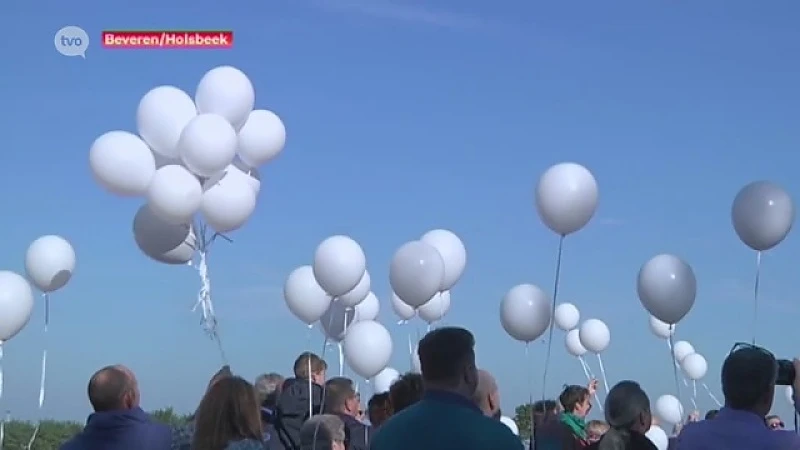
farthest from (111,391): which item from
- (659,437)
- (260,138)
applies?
(659,437)

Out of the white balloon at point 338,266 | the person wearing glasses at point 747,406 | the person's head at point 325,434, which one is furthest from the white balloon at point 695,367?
the person wearing glasses at point 747,406

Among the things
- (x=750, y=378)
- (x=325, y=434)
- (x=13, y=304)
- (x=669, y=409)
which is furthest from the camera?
(x=669, y=409)

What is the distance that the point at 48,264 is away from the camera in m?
8.43

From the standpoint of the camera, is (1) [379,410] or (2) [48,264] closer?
(1) [379,410]

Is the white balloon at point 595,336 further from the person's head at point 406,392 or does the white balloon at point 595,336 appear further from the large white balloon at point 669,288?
the person's head at point 406,392

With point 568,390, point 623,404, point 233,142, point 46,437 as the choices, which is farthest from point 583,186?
point 46,437

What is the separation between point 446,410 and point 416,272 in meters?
4.71

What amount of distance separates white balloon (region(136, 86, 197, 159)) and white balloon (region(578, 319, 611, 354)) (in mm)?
5170

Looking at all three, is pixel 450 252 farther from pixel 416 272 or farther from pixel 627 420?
pixel 627 420

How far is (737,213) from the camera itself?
277 inches

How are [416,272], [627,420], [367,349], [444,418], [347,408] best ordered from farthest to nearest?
[367,349], [416,272], [347,408], [627,420], [444,418]

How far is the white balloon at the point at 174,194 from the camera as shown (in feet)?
23.9

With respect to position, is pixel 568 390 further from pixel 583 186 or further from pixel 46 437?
pixel 46 437

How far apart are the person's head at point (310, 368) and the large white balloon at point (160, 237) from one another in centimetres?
173
